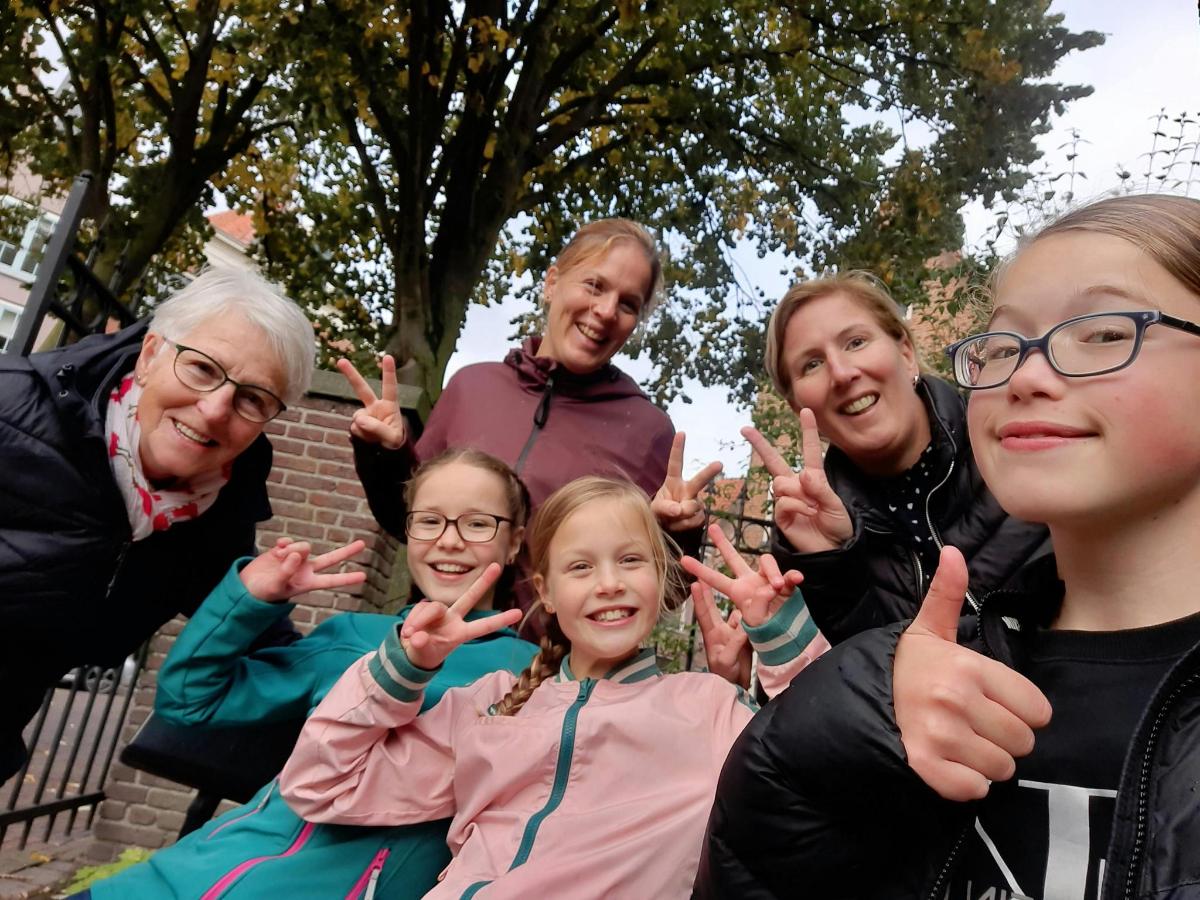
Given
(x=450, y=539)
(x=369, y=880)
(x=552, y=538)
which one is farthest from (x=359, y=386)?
(x=369, y=880)

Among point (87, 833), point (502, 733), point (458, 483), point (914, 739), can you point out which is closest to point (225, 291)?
point (458, 483)

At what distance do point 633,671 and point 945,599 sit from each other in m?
0.95

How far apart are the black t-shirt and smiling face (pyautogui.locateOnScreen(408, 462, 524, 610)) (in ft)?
4.43

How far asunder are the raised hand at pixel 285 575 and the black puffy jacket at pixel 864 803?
1.14 meters

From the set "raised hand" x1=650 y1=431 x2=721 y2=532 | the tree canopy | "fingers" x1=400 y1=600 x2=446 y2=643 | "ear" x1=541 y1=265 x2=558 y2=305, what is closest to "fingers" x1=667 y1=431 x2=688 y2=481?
"raised hand" x1=650 y1=431 x2=721 y2=532

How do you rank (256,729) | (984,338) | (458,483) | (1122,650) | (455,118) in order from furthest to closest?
(455,118)
(458,483)
(256,729)
(984,338)
(1122,650)

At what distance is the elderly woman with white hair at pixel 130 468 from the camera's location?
1.99 metres

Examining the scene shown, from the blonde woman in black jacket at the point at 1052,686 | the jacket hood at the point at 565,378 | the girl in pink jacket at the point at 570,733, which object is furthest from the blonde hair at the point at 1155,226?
the jacket hood at the point at 565,378

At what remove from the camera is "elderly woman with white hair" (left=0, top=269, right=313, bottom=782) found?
199 centimetres

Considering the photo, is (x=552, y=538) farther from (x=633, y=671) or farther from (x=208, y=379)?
(x=208, y=379)

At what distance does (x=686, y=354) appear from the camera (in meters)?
9.92

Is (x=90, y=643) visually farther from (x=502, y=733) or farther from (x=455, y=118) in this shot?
(x=455, y=118)

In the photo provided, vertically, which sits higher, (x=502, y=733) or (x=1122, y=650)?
(x=1122, y=650)

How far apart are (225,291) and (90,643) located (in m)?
0.95
